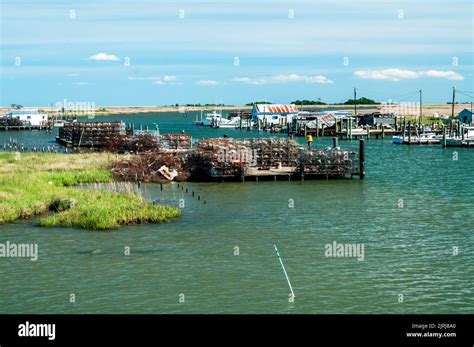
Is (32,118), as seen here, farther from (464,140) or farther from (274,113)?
(464,140)

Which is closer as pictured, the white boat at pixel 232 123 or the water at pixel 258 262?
the water at pixel 258 262

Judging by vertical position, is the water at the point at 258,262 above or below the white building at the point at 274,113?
below

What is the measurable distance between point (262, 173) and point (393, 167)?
18.4m

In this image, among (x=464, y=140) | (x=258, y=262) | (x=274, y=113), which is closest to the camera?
(x=258, y=262)

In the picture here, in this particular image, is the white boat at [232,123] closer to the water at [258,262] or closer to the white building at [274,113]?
the white building at [274,113]

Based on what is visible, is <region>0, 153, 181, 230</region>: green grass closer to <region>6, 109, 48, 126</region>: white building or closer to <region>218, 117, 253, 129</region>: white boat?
<region>218, 117, 253, 129</region>: white boat

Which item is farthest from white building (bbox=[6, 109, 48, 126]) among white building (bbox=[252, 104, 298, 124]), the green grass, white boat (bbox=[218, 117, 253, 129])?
the green grass

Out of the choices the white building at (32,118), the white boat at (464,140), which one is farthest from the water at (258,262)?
the white building at (32,118)

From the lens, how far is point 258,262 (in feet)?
84.8

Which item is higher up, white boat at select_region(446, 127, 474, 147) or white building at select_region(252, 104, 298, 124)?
white building at select_region(252, 104, 298, 124)

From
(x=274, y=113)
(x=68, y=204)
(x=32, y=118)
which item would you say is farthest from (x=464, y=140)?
(x=32, y=118)

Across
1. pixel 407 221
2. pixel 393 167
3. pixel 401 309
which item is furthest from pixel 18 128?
pixel 401 309

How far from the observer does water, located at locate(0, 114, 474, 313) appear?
2117 centimetres

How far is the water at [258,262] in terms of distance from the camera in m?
21.2
